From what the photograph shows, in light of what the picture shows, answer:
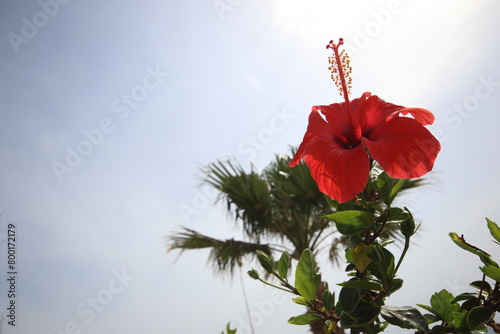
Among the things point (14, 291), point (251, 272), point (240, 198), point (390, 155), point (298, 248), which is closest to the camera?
point (390, 155)

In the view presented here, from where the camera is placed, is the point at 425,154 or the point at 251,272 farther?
the point at 251,272

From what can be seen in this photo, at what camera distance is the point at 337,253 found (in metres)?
4.55

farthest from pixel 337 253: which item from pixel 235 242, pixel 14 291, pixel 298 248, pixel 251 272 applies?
pixel 251 272

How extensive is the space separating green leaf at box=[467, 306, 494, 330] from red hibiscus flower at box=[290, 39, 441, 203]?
166 mm

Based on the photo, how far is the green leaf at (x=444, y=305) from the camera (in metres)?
0.48

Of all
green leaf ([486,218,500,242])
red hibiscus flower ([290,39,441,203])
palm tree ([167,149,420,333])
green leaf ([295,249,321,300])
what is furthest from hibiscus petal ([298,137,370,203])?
palm tree ([167,149,420,333])

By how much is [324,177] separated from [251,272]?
22 centimetres

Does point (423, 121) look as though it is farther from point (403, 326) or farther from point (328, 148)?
point (403, 326)

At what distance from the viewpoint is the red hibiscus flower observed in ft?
1.22

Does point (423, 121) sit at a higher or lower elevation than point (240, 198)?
lower

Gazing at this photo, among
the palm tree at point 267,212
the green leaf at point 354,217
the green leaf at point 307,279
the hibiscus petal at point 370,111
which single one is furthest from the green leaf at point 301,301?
the palm tree at point 267,212

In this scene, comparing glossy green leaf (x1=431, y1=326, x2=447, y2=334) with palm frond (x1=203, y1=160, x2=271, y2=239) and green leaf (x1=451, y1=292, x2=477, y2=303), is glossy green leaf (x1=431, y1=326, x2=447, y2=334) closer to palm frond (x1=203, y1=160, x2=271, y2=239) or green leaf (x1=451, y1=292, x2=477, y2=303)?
green leaf (x1=451, y1=292, x2=477, y2=303)

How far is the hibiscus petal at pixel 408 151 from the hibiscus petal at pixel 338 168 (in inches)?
0.7

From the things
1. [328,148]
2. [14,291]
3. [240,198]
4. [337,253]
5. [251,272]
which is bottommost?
[337,253]
